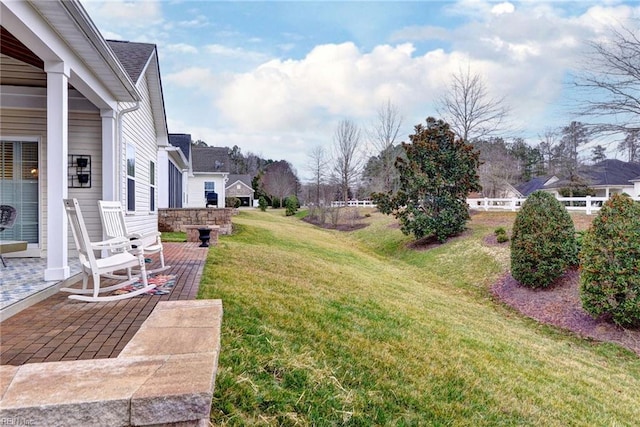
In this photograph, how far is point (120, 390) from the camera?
163 centimetres

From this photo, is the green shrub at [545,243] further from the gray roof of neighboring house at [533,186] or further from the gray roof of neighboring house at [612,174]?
the gray roof of neighboring house at [533,186]

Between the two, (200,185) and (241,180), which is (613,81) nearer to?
(200,185)

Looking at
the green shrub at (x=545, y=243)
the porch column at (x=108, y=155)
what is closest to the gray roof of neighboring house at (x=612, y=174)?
the green shrub at (x=545, y=243)

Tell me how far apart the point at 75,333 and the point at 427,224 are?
12.7 m

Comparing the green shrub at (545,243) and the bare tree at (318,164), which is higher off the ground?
the bare tree at (318,164)

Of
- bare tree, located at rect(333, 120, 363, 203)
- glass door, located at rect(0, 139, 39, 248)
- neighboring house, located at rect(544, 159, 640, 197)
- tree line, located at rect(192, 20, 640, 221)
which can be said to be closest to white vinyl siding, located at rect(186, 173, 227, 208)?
tree line, located at rect(192, 20, 640, 221)

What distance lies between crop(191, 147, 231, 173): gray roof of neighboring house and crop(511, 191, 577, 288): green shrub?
2053cm

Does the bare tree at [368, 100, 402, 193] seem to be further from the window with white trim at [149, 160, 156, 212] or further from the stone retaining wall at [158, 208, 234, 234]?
the window with white trim at [149, 160, 156, 212]

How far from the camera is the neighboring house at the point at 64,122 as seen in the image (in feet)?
12.8

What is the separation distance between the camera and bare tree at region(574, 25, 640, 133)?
1347 cm

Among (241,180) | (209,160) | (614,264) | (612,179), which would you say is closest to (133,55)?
(614,264)

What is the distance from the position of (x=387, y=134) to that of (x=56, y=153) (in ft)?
97.6

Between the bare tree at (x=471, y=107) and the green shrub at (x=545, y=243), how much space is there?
49.4 feet

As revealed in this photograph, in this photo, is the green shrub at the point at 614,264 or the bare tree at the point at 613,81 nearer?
the green shrub at the point at 614,264
